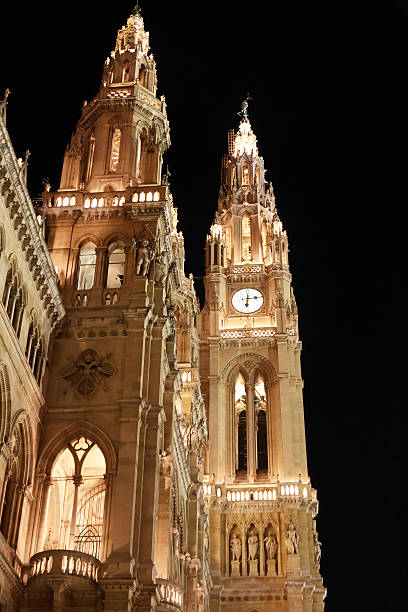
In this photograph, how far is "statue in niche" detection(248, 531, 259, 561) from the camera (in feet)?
199

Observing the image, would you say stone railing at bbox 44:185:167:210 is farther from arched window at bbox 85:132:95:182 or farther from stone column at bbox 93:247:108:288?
stone column at bbox 93:247:108:288

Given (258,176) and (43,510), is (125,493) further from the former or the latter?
(258,176)

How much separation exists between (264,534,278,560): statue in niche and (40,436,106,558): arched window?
19877mm

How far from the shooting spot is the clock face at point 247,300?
243 ft

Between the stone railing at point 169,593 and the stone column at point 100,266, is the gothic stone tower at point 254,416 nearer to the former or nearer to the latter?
the stone railing at point 169,593

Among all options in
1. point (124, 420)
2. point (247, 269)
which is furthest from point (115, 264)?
point (247, 269)

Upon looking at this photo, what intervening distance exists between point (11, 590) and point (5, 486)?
3.64 meters

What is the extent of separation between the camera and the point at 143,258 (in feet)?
134

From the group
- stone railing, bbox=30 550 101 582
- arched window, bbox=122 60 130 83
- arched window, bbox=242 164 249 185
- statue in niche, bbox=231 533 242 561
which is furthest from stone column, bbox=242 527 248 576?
arched window, bbox=242 164 249 185

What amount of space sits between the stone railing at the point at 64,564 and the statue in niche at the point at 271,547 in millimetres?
30017

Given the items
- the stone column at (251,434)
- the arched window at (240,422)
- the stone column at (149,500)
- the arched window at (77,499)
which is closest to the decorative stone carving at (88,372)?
the arched window at (77,499)

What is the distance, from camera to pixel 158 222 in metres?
43.0

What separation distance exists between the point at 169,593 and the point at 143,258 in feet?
48.4

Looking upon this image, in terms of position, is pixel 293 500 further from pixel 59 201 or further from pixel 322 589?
pixel 59 201
